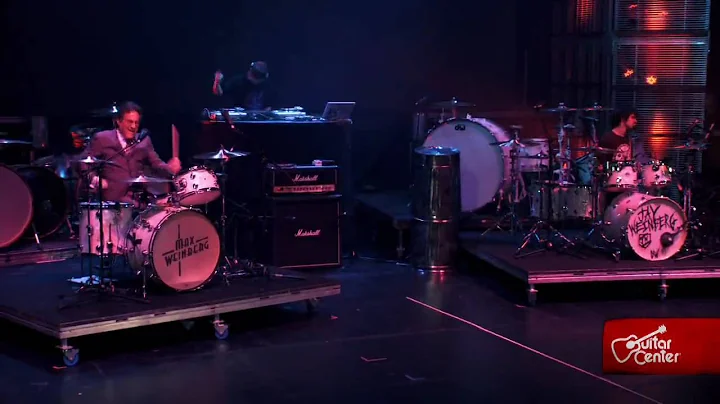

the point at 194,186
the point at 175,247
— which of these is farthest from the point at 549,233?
the point at 175,247

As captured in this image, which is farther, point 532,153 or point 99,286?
point 532,153

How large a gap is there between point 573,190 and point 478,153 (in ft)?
5.82

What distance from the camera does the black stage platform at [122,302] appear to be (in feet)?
19.3

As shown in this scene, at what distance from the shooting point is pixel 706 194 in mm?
9609

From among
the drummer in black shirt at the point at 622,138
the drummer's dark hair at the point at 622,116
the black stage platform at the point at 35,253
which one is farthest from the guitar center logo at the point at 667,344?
the black stage platform at the point at 35,253

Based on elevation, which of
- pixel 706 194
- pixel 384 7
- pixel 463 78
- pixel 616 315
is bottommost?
pixel 616 315

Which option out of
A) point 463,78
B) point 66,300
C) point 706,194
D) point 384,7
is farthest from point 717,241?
point 66,300

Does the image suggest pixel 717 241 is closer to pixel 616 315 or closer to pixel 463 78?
pixel 616 315

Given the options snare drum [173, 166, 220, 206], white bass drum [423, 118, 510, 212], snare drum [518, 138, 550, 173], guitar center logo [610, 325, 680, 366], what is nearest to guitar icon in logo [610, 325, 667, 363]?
guitar center logo [610, 325, 680, 366]

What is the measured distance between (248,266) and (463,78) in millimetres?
4888

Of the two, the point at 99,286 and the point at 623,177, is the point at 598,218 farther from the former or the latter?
the point at 99,286

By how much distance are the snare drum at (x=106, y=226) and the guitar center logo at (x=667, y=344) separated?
133 inches

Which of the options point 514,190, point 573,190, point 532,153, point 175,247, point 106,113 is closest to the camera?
point 175,247

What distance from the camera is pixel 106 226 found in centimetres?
646
